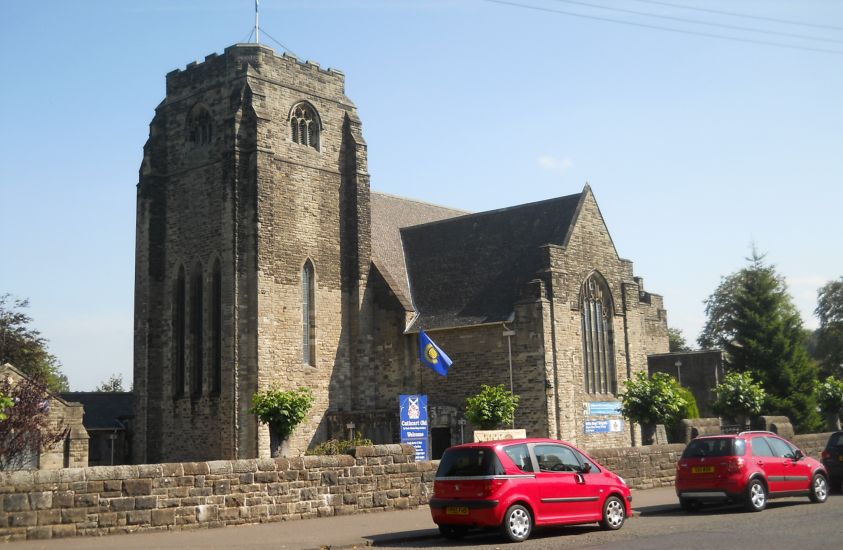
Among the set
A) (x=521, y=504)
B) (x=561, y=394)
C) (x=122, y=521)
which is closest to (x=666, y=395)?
(x=561, y=394)

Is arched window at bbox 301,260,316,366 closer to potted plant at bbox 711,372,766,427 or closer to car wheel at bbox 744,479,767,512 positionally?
potted plant at bbox 711,372,766,427

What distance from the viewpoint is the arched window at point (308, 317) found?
3514 cm

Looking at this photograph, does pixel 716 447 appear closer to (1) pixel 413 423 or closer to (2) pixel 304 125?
(1) pixel 413 423

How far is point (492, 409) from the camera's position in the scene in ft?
99.9

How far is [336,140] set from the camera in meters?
37.8

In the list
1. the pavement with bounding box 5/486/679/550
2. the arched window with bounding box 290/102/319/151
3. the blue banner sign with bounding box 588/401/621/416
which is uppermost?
the arched window with bounding box 290/102/319/151

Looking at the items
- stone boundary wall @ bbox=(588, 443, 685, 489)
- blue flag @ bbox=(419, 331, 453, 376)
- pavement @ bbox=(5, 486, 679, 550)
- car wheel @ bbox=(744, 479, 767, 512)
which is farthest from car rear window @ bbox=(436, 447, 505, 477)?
blue flag @ bbox=(419, 331, 453, 376)

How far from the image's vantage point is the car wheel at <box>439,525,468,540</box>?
15336 millimetres

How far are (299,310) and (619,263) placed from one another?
13845mm

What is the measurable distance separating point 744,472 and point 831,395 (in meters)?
24.2

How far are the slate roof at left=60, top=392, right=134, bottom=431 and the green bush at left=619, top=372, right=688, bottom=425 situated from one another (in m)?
21.7

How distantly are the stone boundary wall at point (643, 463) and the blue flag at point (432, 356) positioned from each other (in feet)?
32.4

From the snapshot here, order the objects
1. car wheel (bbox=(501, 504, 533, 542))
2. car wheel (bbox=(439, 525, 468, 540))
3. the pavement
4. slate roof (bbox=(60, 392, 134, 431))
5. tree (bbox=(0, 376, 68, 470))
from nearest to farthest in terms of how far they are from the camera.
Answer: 1. the pavement
2. car wheel (bbox=(501, 504, 533, 542))
3. car wheel (bbox=(439, 525, 468, 540))
4. tree (bbox=(0, 376, 68, 470))
5. slate roof (bbox=(60, 392, 134, 431))

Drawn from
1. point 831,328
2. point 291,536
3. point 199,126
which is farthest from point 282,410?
point 831,328
